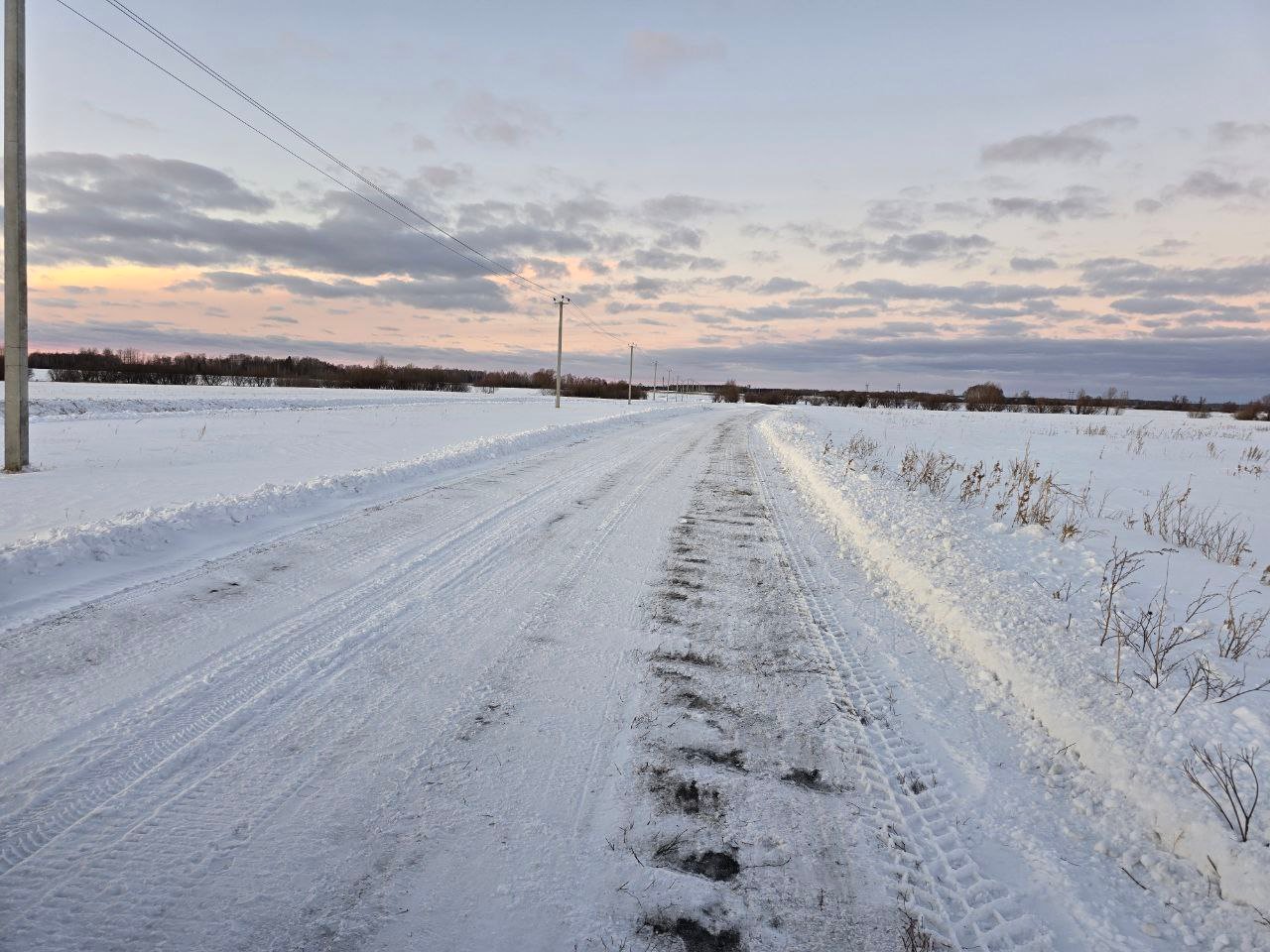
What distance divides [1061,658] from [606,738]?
9.49 feet

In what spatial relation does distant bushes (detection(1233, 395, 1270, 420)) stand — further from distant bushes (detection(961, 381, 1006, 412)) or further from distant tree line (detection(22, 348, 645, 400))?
distant tree line (detection(22, 348, 645, 400))

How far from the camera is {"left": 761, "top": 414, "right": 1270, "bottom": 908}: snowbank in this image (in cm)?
245

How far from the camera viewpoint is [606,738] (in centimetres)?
296

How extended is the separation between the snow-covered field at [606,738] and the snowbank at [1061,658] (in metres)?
0.02

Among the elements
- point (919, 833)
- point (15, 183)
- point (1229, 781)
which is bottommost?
point (919, 833)

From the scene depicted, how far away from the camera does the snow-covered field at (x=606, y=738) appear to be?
80.4 inches

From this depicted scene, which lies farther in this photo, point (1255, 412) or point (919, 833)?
point (1255, 412)

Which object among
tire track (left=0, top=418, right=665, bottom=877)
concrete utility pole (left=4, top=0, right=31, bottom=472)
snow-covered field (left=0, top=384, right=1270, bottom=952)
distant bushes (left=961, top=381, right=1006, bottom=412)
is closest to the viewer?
snow-covered field (left=0, top=384, right=1270, bottom=952)

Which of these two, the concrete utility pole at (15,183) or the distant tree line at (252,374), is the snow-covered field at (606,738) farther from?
the distant tree line at (252,374)

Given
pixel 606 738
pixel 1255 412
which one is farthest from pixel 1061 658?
pixel 1255 412

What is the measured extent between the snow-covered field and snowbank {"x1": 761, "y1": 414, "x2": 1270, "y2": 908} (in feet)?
0.07

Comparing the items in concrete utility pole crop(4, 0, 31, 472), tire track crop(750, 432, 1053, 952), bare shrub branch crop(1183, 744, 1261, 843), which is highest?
concrete utility pole crop(4, 0, 31, 472)

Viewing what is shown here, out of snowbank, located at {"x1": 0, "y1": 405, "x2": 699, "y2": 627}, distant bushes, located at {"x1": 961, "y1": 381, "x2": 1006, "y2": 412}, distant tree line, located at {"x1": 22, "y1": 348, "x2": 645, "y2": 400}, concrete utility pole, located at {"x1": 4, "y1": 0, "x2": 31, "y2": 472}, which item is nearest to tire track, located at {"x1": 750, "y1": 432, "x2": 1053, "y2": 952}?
snowbank, located at {"x1": 0, "y1": 405, "x2": 699, "y2": 627}

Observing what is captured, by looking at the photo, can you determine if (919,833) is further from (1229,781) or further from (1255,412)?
(1255,412)
